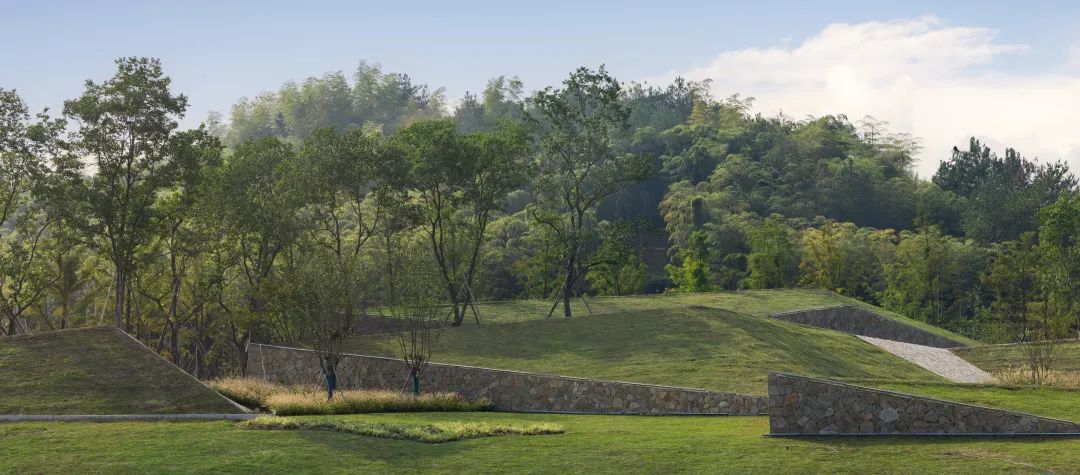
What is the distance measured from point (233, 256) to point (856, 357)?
2484 cm

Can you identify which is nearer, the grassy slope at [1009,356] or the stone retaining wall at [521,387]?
the stone retaining wall at [521,387]

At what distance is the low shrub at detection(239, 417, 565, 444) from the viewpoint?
20.4 m

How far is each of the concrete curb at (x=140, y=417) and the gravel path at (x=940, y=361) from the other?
2344cm

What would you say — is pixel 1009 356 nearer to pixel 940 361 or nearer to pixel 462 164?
pixel 940 361

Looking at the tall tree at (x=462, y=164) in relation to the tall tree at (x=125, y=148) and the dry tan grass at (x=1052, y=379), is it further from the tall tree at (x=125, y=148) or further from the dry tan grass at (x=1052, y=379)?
the dry tan grass at (x=1052, y=379)

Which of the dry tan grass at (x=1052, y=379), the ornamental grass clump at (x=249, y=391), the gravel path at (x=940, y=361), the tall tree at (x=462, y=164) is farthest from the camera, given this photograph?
the tall tree at (x=462, y=164)

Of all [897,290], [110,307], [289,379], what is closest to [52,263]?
[110,307]

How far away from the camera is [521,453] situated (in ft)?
61.1

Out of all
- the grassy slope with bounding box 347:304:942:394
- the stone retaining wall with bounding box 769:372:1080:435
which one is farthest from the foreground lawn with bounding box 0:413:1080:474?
the grassy slope with bounding box 347:304:942:394

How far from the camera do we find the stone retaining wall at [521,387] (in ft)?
86.7

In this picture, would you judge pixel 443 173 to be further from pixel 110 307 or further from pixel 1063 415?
pixel 1063 415

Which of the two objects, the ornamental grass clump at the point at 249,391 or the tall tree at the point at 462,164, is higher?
the tall tree at the point at 462,164

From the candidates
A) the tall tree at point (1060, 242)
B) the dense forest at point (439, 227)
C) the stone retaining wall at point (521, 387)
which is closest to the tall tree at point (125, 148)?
the dense forest at point (439, 227)

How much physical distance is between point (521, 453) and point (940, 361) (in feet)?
87.6
